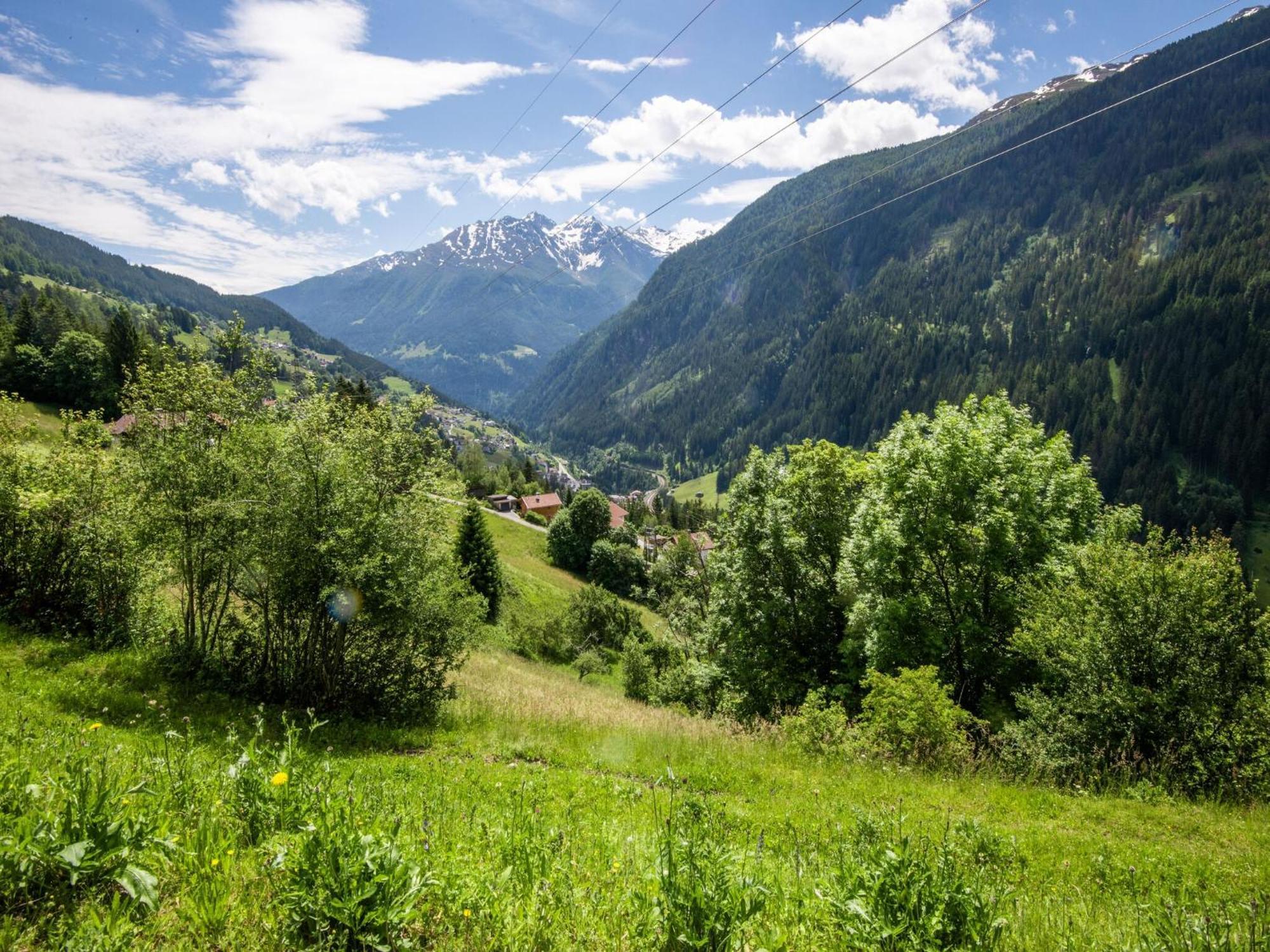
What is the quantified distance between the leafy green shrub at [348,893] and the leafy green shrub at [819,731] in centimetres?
1077

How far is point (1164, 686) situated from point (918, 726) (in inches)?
200

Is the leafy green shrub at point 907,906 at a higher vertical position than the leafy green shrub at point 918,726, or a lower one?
higher

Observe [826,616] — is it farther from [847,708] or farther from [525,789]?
[525,789]

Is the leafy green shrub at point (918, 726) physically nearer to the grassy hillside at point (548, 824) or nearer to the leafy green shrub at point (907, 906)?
the grassy hillside at point (548, 824)

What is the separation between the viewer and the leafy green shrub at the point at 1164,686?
11.1 metres

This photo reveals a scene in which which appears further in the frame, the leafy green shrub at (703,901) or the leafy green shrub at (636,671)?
the leafy green shrub at (636,671)

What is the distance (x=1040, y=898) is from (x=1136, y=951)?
2486mm

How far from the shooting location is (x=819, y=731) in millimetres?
12891

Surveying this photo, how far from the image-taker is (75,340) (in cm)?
7800

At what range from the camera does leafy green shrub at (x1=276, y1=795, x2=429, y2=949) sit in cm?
327

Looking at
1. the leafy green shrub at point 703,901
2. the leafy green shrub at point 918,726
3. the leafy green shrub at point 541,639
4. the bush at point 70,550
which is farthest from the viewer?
the leafy green shrub at point 541,639

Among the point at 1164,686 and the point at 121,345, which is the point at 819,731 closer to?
the point at 1164,686

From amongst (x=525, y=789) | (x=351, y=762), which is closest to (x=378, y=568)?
(x=351, y=762)

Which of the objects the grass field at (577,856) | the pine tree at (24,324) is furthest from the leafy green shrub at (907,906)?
the pine tree at (24,324)
